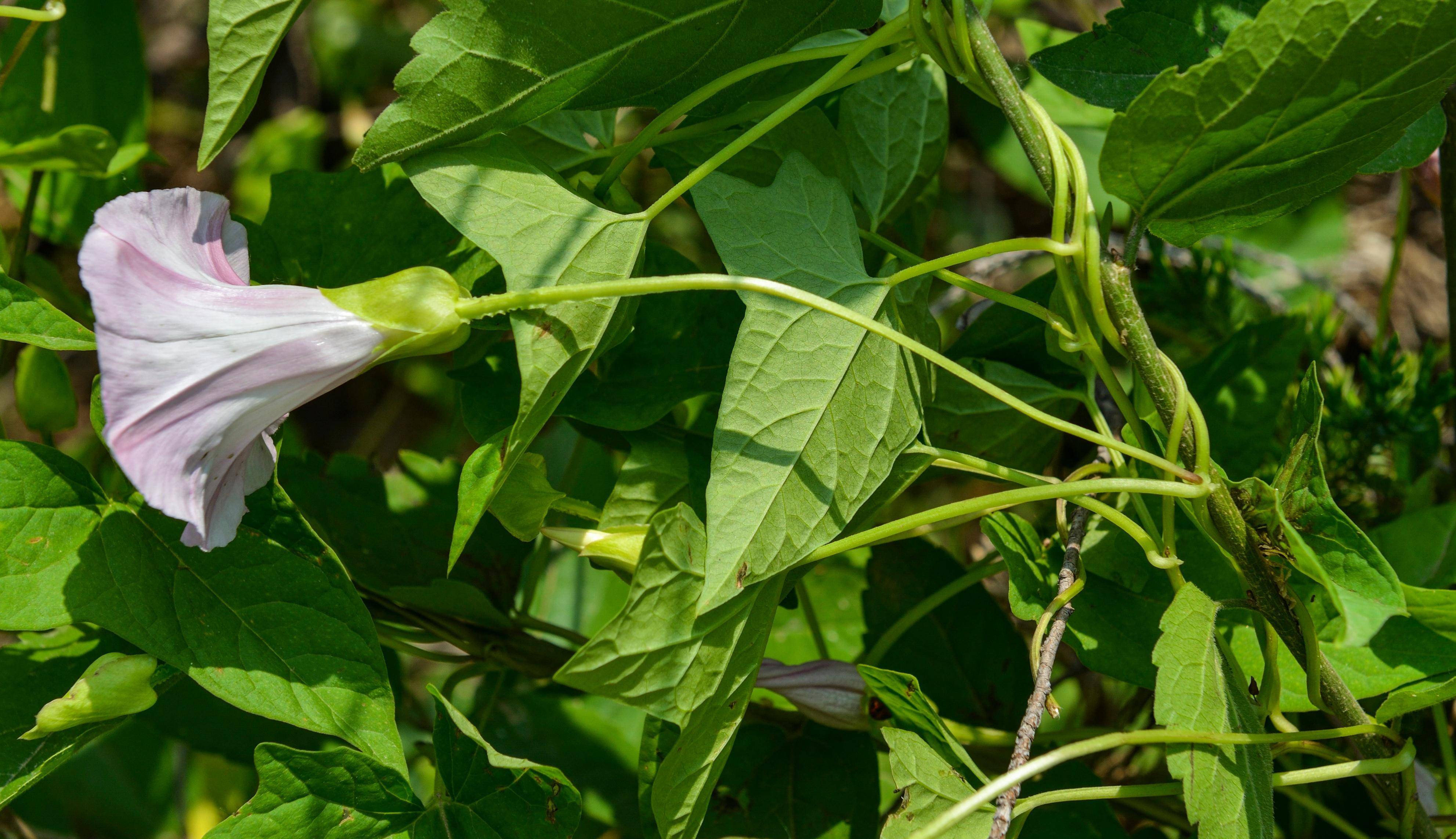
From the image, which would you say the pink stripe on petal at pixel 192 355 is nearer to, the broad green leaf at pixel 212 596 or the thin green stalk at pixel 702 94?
the broad green leaf at pixel 212 596

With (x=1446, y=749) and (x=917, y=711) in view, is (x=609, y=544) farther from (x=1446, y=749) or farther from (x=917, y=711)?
(x=1446, y=749)

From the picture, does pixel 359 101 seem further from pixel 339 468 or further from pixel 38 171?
pixel 339 468

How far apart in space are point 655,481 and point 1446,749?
2.14 feet

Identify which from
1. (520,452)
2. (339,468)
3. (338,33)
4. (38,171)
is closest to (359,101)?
(338,33)

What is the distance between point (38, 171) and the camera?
3.00ft

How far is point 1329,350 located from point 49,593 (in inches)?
46.5

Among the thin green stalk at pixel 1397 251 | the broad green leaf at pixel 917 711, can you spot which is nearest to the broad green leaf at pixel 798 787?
the broad green leaf at pixel 917 711

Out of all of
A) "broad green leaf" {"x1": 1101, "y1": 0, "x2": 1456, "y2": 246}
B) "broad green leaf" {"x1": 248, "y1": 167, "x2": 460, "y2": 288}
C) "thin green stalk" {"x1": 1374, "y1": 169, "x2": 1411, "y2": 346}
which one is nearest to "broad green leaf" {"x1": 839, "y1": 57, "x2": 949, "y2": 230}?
"broad green leaf" {"x1": 1101, "y1": 0, "x2": 1456, "y2": 246}

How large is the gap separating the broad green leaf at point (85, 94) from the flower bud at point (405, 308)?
→ 20.8 inches

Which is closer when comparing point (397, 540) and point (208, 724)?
point (397, 540)

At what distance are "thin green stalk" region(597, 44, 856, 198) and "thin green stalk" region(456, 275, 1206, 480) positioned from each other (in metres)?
0.10

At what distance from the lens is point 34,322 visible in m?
0.59

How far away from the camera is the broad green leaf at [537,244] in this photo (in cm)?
53

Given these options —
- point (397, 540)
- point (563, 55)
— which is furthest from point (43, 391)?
point (563, 55)
